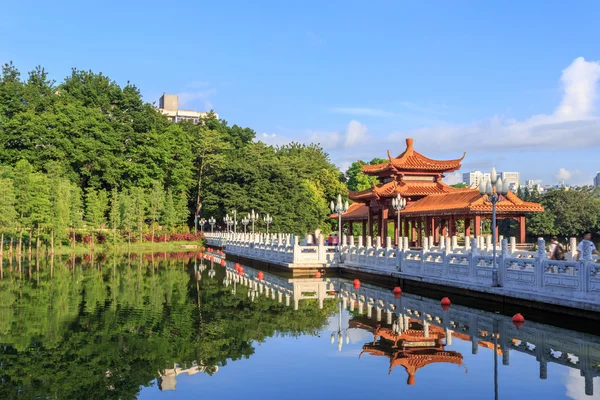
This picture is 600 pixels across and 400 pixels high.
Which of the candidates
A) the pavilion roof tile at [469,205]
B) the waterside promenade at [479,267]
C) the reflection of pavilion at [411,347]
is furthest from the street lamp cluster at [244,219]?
the reflection of pavilion at [411,347]

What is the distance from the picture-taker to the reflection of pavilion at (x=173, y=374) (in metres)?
9.95

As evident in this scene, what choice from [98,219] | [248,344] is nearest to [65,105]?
[98,219]

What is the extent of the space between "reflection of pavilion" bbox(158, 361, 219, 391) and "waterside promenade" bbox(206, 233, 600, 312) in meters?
8.73

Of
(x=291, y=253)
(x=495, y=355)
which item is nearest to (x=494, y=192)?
(x=495, y=355)

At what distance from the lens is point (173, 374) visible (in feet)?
34.9

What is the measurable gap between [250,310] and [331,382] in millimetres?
8365

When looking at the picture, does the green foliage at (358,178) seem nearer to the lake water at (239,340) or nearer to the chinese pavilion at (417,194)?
the chinese pavilion at (417,194)

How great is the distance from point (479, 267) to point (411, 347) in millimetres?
7238

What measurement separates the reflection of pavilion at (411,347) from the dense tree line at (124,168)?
35.4 meters

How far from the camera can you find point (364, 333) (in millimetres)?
14328

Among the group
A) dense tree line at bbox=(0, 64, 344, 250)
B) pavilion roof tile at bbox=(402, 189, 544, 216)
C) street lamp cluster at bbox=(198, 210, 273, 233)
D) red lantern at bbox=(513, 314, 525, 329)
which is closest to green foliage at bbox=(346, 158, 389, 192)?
dense tree line at bbox=(0, 64, 344, 250)

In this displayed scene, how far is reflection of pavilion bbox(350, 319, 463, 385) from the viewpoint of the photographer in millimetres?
11336

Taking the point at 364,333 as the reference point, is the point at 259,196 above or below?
above

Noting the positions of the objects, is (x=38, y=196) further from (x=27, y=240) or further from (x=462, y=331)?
(x=462, y=331)
